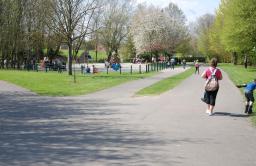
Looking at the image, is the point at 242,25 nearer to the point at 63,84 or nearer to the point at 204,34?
the point at 63,84

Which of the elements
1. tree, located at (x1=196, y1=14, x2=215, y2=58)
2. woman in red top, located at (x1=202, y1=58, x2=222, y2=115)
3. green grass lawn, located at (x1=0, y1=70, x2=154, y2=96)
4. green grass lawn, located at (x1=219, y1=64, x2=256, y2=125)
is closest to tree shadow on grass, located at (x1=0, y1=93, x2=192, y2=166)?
woman in red top, located at (x1=202, y1=58, x2=222, y2=115)

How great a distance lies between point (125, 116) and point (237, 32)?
137ft

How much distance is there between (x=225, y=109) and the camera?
1546cm

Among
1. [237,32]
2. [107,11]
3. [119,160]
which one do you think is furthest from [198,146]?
[107,11]

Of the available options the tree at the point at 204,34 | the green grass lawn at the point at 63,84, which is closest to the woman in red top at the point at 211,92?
the green grass lawn at the point at 63,84

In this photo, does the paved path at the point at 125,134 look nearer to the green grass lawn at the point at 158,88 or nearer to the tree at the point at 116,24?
the green grass lawn at the point at 158,88

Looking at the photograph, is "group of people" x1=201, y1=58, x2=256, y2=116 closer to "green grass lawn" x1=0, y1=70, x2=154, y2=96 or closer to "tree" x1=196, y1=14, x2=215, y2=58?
"green grass lawn" x1=0, y1=70, x2=154, y2=96

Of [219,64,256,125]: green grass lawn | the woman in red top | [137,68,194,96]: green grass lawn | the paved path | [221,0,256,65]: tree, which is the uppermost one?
[221,0,256,65]: tree

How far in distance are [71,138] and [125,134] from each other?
4.19 feet

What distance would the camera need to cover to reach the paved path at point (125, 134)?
7.99m

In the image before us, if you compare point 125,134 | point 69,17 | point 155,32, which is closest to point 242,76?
point 69,17

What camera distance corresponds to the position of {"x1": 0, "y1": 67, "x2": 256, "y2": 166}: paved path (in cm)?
799

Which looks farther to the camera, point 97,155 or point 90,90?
point 90,90

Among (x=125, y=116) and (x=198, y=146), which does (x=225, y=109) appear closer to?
(x=125, y=116)
